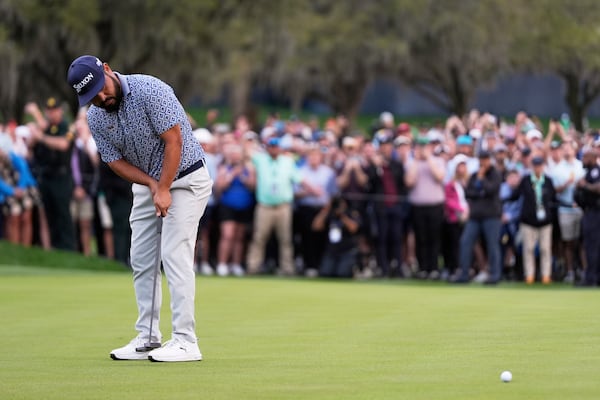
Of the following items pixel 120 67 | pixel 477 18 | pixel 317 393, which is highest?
pixel 477 18

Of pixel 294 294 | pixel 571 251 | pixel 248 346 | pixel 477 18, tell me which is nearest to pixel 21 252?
pixel 294 294

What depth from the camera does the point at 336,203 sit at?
916 inches

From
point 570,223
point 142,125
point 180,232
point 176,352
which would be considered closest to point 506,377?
point 176,352

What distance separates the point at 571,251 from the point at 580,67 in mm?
32424

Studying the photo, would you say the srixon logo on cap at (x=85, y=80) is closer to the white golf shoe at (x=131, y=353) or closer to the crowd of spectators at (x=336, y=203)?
the white golf shoe at (x=131, y=353)

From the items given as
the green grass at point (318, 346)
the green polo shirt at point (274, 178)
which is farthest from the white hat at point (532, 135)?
the green grass at point (318, 346)

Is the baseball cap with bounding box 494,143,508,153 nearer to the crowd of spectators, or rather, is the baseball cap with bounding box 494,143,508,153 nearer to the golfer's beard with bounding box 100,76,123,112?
the crowd of spectators

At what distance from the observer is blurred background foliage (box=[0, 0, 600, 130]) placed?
37.2 meters

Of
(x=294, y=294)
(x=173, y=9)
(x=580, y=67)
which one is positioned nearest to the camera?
(x=294, y=294)

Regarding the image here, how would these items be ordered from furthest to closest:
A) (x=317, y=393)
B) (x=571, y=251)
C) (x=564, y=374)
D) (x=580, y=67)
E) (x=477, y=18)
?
(x=580, y=67) < (x=477, y=18) < (x=571, y=251) < (x=564, y=374) < (x=317, y=393)

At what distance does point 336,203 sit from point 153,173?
45.1 ft

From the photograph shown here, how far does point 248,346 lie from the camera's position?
34.3ft

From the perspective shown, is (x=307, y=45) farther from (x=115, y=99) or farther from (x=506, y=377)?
(x=506, y=377)

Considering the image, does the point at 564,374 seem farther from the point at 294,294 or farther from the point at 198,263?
the point at 198,263
